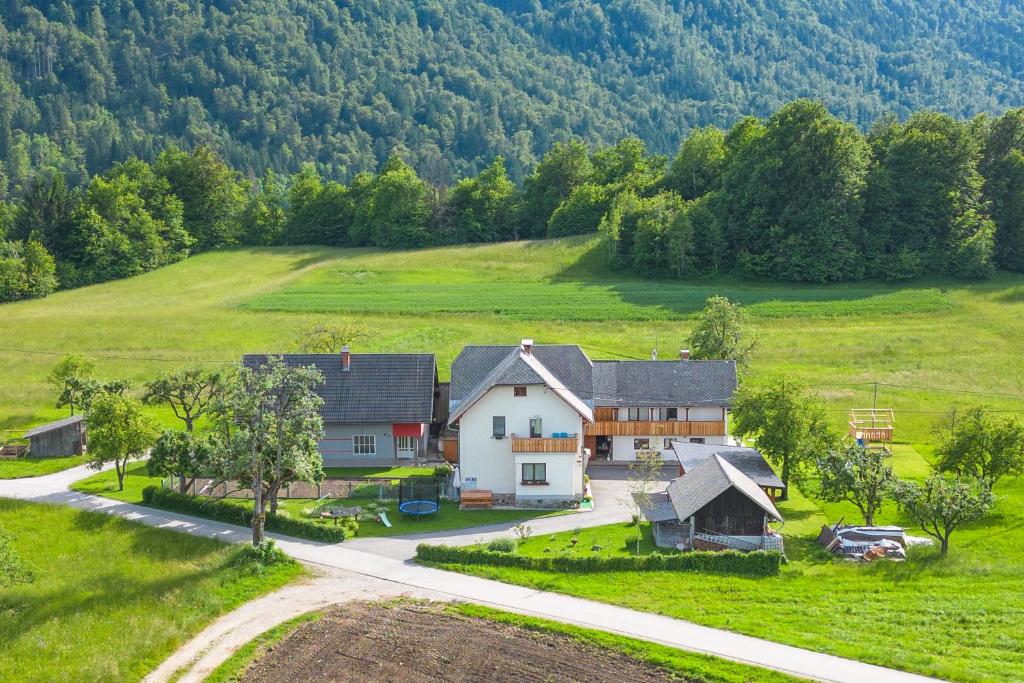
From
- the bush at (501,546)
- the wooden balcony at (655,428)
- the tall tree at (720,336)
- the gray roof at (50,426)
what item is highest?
the tall tree at (720,336)

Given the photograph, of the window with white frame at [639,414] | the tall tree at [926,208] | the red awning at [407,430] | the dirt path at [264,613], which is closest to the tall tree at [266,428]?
the dirt path at [264,613]

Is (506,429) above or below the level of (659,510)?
above

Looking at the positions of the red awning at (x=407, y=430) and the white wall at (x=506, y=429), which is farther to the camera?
the red awning at (x=407, y=430)

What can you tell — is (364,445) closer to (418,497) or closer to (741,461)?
(418,497)

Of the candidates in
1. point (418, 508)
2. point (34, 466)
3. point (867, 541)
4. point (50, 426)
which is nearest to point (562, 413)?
point (418, 508)

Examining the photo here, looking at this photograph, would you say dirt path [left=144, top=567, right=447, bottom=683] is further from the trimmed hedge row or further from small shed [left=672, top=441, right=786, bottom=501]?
small shed [left=672, top=441, right=786, bottom=501]

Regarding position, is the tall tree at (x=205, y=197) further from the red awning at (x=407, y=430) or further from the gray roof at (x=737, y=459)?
the gray roof at (x=737, y=459)
